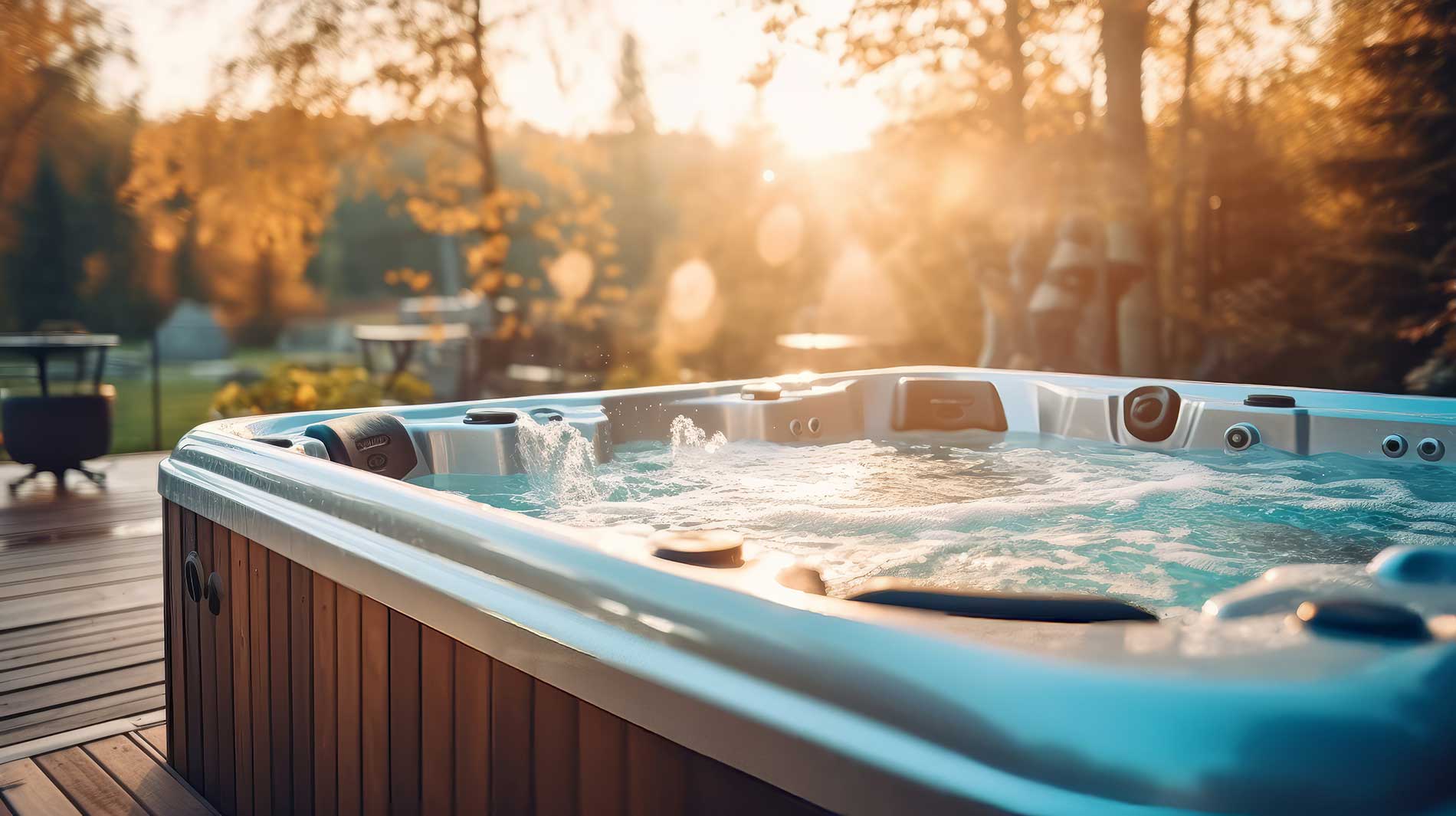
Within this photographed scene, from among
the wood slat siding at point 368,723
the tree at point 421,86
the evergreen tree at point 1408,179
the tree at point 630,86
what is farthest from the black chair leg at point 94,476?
→ the evergreen tree at point 1408,179

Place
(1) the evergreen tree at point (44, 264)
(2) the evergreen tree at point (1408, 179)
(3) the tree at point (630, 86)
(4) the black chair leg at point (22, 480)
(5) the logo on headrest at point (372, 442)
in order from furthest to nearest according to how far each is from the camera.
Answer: (1) the evergreen tree at point (44, 264) < (3) the tree at point (630, 86) < (2) the evergreen tree at point (1408, 179) < (4) the black chair leg at point (22, 480) < (5) the logo on headrest at point (372, 442)

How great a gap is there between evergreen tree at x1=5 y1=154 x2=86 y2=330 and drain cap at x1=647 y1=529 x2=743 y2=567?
11.7 m

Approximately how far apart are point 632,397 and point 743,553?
1928 millimetres

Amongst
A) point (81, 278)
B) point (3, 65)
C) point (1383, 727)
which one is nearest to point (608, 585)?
point (1383, 727)

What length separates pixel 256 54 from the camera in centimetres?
654

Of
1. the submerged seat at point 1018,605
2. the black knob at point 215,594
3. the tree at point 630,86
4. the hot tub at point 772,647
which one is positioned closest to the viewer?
the hot tub at point 772,647

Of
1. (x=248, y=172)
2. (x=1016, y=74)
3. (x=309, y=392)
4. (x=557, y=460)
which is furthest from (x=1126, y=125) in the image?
(x=248, y=172)

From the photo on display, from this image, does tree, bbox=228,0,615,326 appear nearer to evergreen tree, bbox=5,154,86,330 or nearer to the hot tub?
the hot tub

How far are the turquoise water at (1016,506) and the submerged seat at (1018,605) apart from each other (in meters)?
0.83

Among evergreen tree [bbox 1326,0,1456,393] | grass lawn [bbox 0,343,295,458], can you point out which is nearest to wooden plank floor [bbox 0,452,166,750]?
evergreen tree [bbox 1326,0,1456,393]

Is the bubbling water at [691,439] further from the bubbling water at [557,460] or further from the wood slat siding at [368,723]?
the wood slat siding at [368,723]

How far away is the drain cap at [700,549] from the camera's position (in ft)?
2.83

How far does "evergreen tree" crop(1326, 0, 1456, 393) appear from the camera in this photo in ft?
19.4

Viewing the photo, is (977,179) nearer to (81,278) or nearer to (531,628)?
(531,628)
